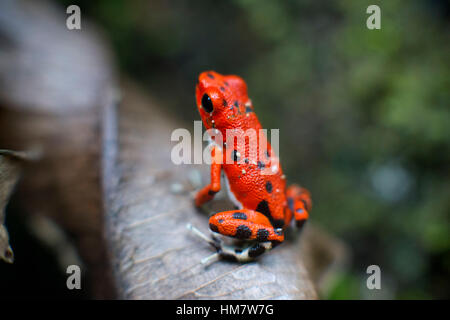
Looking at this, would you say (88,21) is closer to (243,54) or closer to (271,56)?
(243,54)

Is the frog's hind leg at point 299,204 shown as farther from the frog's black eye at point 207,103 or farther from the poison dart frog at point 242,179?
the frog's black eye at point 207,103

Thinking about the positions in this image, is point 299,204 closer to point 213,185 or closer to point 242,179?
point 242,179

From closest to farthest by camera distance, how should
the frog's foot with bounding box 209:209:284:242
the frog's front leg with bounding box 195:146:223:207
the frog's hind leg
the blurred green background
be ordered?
the frog's foot with bounding box 209:209:284:242 → the frog's front leg with bounding box 195:146:223:207 → the frog's hind leg → the blurred green background

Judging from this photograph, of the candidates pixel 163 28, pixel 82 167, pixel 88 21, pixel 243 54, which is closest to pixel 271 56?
pixel 243 54

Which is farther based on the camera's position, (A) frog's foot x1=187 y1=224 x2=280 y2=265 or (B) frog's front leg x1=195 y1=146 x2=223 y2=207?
(B) frog's front leg x1=195 y1=146 x2=223 y2=207

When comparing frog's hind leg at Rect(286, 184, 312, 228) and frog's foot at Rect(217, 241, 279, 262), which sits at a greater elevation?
frog's hind leg at Rect(286, 184, 312, 228)

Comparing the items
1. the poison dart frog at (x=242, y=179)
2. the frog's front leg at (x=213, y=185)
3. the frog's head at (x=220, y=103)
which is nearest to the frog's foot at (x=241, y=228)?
the poison dart frog at (x=242, y=179)

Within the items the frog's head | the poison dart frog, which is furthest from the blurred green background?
the frog's head

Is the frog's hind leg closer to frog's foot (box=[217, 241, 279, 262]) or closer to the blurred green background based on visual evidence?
frog's foot (box=[217, 241, 279, 262])

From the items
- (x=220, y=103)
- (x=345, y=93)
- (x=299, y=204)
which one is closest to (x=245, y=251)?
(x=299, y=204)
